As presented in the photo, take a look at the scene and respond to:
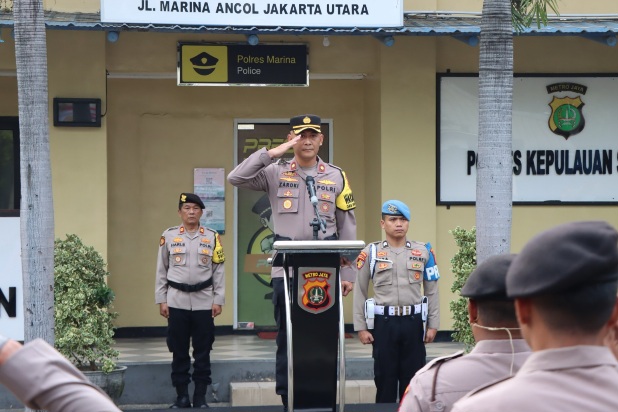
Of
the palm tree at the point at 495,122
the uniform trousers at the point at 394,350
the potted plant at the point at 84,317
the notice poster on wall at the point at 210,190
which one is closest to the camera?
the palm tree at the point at 495,122

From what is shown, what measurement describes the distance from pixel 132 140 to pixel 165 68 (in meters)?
1.31

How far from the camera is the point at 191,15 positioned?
36.8 feet

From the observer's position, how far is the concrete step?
10844mm

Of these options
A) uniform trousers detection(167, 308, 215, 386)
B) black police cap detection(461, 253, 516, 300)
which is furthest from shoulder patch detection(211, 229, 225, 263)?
black police cap detection(461, 253, 516, 300)

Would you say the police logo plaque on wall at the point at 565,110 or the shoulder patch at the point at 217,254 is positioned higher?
the police logo plaque on wall at the point at 565,110

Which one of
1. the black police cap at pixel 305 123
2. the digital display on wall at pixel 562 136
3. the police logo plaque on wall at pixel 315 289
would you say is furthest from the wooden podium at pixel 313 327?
the digital display on wall at pixel 562 136

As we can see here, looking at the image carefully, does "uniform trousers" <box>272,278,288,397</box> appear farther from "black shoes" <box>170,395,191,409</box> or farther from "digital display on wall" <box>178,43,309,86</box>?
"digital display on wall" <box>178,43,309,86</box>

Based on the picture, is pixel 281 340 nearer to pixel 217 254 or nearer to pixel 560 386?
pixel 217 254

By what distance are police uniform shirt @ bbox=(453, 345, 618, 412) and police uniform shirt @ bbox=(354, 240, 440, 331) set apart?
7.01 m

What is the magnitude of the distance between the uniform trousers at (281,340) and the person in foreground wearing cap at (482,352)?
4.34 m

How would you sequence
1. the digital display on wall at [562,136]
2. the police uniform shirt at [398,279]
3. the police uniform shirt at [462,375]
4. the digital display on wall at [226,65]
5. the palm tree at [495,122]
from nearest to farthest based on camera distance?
1. the police uniform shirt at [462,375]
2. the palm tree at [495,122]
3. the police uniform shirt at [398,279]
4. the digital display on wall at [226,65]
5. the digital display on wall at [562,136]

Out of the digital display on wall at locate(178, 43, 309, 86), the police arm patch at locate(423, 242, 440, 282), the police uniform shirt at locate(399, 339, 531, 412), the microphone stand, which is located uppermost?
the digital display on wall at locate(178, 43, 309, 86)

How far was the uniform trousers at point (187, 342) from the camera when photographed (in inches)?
424

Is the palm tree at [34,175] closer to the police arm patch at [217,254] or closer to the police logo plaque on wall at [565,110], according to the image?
the police arm patch at [217,254]
